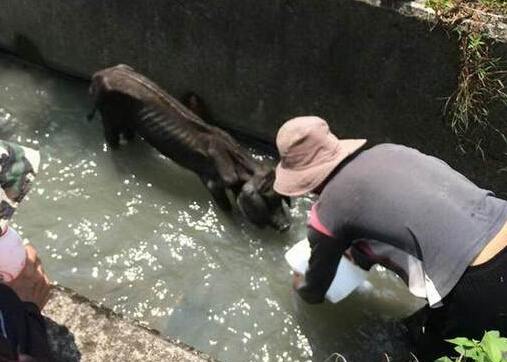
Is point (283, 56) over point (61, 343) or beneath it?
over

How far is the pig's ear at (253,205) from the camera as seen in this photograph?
5652 millimetres

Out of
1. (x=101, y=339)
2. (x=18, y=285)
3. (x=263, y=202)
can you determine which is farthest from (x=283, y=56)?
(x=18, y=285)

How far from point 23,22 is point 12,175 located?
14.2 ft

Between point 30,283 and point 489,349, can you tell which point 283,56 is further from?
point 489,349

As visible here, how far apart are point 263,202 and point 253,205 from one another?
3.6 inches

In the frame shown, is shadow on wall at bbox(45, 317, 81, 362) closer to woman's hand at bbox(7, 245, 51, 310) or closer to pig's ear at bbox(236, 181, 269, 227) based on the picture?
woman's hand at bbox(7, 245, 51, 310)

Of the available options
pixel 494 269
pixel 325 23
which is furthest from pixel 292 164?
pixel 325 23

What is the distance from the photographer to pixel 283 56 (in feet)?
19.3

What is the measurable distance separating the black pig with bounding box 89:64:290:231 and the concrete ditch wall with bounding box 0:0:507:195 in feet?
1.54

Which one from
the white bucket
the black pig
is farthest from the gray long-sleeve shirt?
the black pig

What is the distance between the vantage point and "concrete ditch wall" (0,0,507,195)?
17.8ft

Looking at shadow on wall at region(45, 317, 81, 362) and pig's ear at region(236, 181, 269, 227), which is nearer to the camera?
shadow on wall at region(45, 317, 81, 362)

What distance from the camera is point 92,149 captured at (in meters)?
6.57

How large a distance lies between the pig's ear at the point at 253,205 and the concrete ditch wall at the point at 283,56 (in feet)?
3.13
